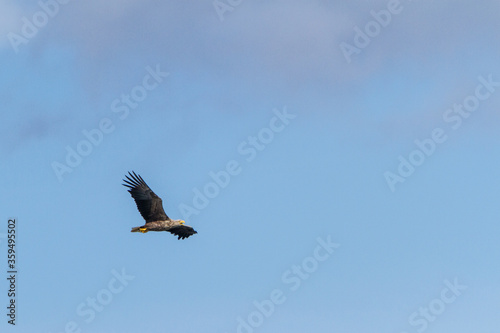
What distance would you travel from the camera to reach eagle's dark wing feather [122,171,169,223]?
385ft

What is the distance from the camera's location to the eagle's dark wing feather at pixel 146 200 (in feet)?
385

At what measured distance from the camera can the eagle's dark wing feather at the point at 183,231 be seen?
12325 centimetres

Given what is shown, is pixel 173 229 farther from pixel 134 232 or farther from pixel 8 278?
pixel 8 278

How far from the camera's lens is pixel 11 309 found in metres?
114

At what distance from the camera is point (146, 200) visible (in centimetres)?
11781

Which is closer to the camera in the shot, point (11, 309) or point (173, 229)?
point (11, 309)

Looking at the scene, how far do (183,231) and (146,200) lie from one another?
24.9 feet

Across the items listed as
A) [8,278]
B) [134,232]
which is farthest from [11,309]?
[134,232]

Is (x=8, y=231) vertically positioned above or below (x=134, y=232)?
above

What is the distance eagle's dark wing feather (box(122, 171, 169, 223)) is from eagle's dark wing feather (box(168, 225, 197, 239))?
4774mm

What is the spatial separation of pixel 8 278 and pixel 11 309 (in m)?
2.80

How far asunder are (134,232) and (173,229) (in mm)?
7487

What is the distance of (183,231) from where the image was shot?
124 meters

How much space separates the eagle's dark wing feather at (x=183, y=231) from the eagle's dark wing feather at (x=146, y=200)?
15.7 ft
